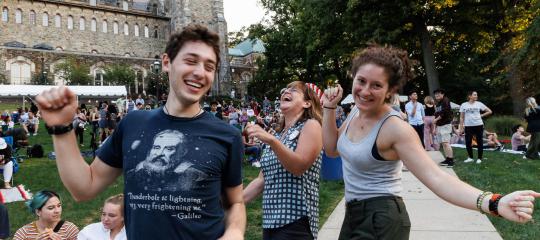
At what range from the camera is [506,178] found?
28.5ft

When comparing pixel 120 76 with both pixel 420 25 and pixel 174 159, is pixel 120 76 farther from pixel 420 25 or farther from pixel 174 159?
pixel 174 159

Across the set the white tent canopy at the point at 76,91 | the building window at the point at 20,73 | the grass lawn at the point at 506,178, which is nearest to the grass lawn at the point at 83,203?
the grass lawn at the point at 506,178

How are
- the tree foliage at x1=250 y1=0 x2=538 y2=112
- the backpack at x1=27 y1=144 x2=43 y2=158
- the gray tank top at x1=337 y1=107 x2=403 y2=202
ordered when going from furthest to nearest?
the tree foliage at x1=250 y1=0 x2=538 y2=112 → the backpack at x1=27 y1=144 x2=43 y2=158 → the gray tank top at x1=337 y1=107 x2=403 y2=202

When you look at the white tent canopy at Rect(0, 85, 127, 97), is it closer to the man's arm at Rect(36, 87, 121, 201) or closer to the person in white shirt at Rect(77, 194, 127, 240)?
the person in white shirt at Rect(77, 194, 127, 240)

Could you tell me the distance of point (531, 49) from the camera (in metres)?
16.6

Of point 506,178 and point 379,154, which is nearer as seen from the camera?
point 379,154

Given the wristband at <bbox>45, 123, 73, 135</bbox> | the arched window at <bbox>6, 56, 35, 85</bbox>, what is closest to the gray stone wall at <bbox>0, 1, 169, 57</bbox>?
the arched window at <bbox>6, 56, 35, 85</bbox>

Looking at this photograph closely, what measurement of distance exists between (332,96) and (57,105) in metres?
2.01

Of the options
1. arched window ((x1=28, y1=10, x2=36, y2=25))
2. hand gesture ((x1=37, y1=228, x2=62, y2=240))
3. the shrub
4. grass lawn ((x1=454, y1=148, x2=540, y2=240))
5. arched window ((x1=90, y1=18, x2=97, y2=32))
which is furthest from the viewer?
arched window ((x1=90, y1=18, x2=97, y2=32))

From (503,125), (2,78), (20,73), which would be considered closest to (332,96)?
(503,125)

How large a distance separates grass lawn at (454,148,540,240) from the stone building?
44.2 m

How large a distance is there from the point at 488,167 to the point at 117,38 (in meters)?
63.0

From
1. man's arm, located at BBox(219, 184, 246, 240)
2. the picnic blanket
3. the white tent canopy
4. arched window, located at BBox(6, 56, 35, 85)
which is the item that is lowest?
the picnic blanket

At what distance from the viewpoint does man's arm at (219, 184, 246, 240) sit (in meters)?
2.03
